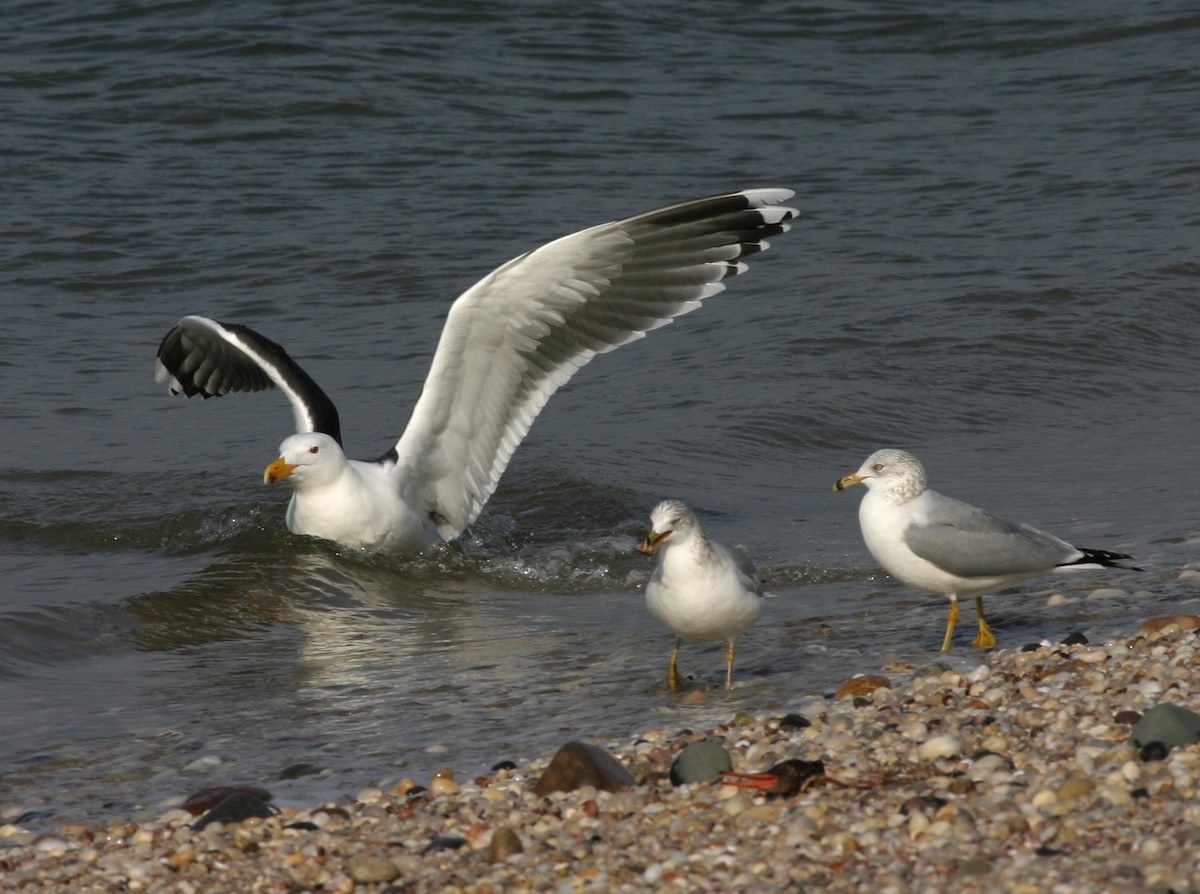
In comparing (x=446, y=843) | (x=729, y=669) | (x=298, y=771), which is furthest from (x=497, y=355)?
(x=446, y=843)

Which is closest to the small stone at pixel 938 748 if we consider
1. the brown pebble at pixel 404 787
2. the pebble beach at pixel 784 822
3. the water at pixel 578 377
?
the pebble beach at pixel 784 822

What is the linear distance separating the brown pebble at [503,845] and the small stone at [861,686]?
1.46m

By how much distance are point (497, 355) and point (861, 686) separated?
3134 mm

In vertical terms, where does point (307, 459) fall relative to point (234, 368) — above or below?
below

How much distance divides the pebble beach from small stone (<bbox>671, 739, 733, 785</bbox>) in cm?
4

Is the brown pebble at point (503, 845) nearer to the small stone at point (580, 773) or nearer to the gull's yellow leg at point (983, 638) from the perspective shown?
the small stone at point (580, 773)

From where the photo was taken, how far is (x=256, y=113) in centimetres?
1548

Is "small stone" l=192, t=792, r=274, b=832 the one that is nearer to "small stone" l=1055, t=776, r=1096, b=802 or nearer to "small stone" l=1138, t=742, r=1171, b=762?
"small stone" l=1055, t=776, r=1096, b=802

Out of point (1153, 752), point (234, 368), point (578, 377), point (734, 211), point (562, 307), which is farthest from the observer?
point (578, 377)

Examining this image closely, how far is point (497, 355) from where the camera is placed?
25.1ft

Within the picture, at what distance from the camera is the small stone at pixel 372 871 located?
12.0 ft

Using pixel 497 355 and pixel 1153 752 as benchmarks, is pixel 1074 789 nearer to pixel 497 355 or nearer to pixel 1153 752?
pixel 1153 752

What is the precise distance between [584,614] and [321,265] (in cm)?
641

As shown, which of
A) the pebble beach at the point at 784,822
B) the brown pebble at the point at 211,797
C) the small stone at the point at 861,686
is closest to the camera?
the pebble beach at the point at 784,822
